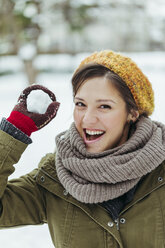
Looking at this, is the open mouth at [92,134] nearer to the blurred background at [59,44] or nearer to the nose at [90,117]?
the nose at [90,117]

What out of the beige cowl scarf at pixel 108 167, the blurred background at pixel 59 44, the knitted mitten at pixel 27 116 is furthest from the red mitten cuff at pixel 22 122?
the blurred background at pixel 59 44

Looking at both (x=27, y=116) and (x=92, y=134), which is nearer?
(x=27, y=116)

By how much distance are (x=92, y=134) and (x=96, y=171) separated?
0.19m

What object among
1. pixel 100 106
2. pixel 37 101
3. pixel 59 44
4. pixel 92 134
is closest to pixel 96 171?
pixel 92 134

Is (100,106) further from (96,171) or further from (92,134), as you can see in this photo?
(96,171)

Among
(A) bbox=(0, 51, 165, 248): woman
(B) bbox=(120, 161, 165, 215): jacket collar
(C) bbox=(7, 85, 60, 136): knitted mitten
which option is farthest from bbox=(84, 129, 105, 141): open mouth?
(B) bbox=(120, 161, 165, 215): jacket collar

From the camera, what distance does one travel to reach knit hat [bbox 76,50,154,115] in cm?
155

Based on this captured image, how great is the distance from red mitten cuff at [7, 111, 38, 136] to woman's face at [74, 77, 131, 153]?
0.85 feet

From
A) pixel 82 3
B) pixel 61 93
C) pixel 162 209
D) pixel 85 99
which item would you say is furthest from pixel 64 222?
pixel 61 93

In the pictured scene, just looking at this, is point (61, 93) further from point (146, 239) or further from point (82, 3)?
point (146, 239)

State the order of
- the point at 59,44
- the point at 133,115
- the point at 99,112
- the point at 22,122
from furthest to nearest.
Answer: the point at 59,44, the point at 133,115, the point at 99,112, the point at 22,122

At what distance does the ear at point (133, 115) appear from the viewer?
1.65m

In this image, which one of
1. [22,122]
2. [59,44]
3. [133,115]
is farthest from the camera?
[59,44]

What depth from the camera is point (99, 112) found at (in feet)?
4.95
